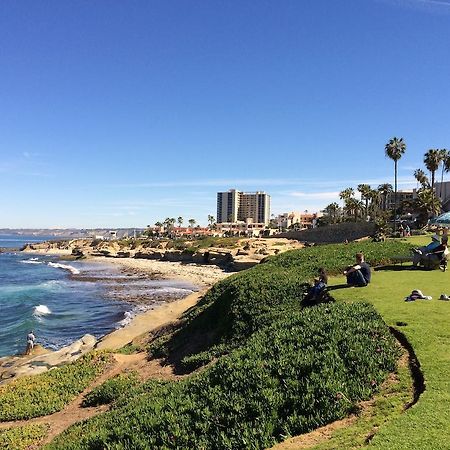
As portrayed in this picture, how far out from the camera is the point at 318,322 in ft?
35.5

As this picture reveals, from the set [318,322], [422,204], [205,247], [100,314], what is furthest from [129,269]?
[318,322]

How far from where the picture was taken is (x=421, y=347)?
30.9 feet

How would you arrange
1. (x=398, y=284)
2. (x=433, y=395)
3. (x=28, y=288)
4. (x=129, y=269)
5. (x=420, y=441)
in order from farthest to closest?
(x=129, y=269) → (x=28, y=288) → (x=398, y=284) → (x=433, y=395) → (x=420, y=441)

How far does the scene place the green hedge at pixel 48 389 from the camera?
44.0ft

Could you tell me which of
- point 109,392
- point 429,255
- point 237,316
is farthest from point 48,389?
point 429,255

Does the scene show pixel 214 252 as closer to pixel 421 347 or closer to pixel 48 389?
pixel 48 389

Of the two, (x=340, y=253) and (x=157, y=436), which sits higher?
(x=340, y=253)

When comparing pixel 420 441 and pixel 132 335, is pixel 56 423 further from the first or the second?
pixel 132 335

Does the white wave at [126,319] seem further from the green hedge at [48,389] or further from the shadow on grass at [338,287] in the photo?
the shadow on grass at [338,287]

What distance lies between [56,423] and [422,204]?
221 feet

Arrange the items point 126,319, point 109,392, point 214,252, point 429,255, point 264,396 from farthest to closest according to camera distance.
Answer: point 214,252
point 126,319
point 429,255
point 109,392
point 264,396

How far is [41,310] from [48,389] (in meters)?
27.0

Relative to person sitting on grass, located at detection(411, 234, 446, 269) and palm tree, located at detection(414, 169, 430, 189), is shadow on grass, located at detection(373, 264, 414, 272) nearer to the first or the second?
person sitting on grass, located at detection(411, 234, 446, 269)

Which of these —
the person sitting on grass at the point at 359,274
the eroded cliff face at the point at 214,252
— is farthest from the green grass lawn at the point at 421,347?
the eroded cliff face at the point at 214,252
